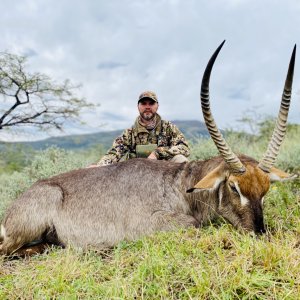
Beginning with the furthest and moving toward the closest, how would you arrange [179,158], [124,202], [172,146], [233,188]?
[172,146], [179,158], [124,202], [233,188]

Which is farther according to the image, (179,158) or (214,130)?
(179,158)

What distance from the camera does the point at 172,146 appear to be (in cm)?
655

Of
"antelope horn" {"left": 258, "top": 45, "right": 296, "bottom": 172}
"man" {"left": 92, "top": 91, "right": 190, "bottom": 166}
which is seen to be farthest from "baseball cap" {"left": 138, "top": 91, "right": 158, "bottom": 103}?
"antelope horn" {"left": 258, "top": 45, "right": 296, "bottom": 172}

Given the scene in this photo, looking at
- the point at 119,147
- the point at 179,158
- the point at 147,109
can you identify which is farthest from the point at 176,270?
the point at 147,109

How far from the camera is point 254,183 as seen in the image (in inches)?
160

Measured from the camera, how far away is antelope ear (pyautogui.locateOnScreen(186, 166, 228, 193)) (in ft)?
13.8

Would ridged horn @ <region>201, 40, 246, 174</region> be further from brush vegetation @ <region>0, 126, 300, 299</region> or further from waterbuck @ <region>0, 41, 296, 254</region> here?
brush vegetation @ <region>0, 126, 300, 299</region>

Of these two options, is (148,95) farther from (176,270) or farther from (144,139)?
(176,270)

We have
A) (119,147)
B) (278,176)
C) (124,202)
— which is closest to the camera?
(278,176)

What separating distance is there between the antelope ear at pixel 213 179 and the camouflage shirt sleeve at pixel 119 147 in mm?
2611

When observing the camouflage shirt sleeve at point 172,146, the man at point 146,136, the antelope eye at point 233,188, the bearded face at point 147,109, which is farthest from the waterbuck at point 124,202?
A: the bearded face at point 147,109

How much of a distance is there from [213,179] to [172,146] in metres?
2.32

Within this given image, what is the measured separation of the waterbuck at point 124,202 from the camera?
4.45 meters

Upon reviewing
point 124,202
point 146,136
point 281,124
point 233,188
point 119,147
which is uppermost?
point 281,124
